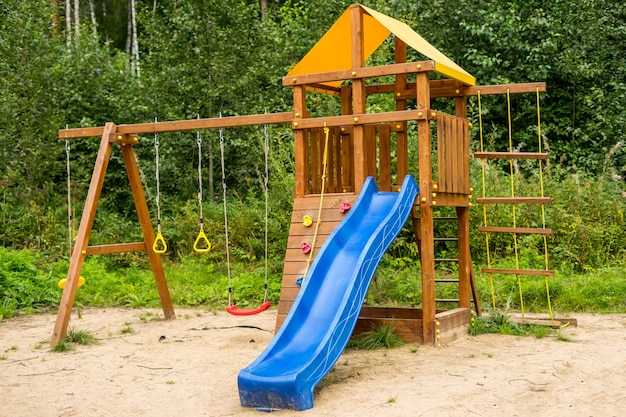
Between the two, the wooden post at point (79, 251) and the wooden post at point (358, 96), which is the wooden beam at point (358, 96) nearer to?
the wooden post at point (358, 96)

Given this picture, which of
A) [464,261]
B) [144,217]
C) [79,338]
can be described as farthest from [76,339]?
[464,261]

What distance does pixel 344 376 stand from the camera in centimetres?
615

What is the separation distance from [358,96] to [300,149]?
2.49ft

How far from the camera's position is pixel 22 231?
13.3m

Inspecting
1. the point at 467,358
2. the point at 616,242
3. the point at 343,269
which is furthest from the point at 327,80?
the point at 616,242

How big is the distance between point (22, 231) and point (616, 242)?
927 centimetres

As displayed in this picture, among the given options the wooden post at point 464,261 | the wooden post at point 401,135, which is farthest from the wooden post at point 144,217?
the wooden post at point 464,261

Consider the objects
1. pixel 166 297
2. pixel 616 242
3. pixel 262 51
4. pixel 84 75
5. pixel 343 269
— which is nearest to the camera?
pixel 343 269

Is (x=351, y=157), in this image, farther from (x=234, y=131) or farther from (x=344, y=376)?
(x=234, y=131)

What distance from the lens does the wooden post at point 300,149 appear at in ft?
25.1

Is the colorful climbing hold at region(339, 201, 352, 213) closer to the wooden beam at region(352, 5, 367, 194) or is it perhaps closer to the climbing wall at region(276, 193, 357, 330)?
the climbing wall at region(276, 193, 357, 330)

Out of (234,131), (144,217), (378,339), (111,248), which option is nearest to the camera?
(378,339)

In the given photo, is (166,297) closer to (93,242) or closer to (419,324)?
(419,324)

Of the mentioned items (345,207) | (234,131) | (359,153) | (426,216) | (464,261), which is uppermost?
(234,131)
